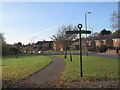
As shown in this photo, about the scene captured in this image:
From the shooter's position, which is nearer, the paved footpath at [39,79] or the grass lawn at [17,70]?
the paved footpath at [39,79]

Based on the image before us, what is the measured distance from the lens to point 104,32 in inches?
3243

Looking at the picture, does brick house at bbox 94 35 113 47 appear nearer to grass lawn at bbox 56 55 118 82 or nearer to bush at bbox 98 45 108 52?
bush at bbox 98 45 108 52

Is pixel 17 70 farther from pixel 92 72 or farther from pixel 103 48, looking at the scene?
pixel 103 48

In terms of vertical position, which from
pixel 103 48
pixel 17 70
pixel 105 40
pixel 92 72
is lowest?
pixel 17 70

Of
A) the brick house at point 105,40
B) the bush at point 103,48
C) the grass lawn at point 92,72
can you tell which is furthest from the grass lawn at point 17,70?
the brick house at point 105,40

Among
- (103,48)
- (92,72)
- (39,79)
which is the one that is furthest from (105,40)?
(39,79)

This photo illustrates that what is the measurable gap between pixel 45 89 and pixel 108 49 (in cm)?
4151

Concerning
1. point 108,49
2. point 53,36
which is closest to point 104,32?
point 108,49

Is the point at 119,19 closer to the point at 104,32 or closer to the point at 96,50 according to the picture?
the point at 96,50

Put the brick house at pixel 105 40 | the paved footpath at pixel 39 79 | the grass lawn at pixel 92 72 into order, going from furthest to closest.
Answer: the brick house at pixel 105 40, the grass lawn at pixel 92 72, the paved footpath at pixel 39 79

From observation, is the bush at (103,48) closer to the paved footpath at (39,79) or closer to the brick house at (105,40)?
the brick house at (105,40)

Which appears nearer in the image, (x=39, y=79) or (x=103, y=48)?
(x=39, y=79)

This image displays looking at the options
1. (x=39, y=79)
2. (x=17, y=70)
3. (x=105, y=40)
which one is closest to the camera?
(x=39, y=79)

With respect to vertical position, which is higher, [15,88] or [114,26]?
[114,26]
